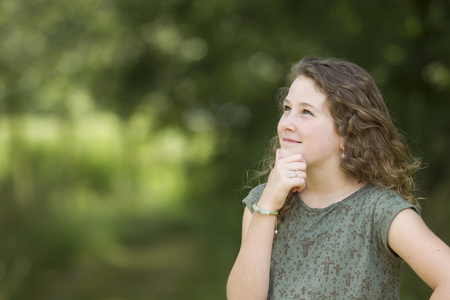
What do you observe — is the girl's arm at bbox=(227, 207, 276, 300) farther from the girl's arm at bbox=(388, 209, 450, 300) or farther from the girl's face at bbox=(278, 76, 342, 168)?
the girl's arm at bbox=(388, 209, 450, 300)

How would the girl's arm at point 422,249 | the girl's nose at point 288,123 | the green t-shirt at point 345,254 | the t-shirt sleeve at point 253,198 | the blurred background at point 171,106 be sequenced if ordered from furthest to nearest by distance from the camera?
the blurred background at point 171,106
the t-shirt sleeve at point 253,198
the girl's nose at point 288,123
the green t-shirt at point 345,254
the girl's arm at point 422,249

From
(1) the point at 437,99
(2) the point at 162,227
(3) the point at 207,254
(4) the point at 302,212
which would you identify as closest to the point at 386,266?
(4) the point at 302,212

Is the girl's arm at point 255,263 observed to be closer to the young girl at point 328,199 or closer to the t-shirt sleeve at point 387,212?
the young girl at point 328,199

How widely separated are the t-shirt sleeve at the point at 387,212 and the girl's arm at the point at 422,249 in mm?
11

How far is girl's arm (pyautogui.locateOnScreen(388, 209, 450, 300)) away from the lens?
162cm

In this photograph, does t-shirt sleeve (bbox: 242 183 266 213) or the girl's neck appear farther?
t-shirt sleeve (bbox: 242 183 266 213)

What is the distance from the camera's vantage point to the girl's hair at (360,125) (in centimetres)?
187

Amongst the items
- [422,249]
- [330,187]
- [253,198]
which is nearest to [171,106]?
[253,198]

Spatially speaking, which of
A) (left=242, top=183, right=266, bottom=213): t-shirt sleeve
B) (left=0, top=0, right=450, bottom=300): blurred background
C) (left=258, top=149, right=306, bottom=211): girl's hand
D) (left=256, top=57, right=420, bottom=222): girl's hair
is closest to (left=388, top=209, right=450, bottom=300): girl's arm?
(left=256, top=57, right=420, bottom=222): girl's hair

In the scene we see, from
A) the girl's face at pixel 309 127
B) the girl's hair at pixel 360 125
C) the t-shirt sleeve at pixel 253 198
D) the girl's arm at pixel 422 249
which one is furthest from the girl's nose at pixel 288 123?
the girl's arm at pixel 422 249

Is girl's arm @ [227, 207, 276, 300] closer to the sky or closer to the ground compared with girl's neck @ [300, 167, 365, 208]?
closer to the ground

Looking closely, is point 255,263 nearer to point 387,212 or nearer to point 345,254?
point 345,254

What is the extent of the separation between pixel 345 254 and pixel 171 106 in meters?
5.18

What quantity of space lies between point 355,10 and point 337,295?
337cm
